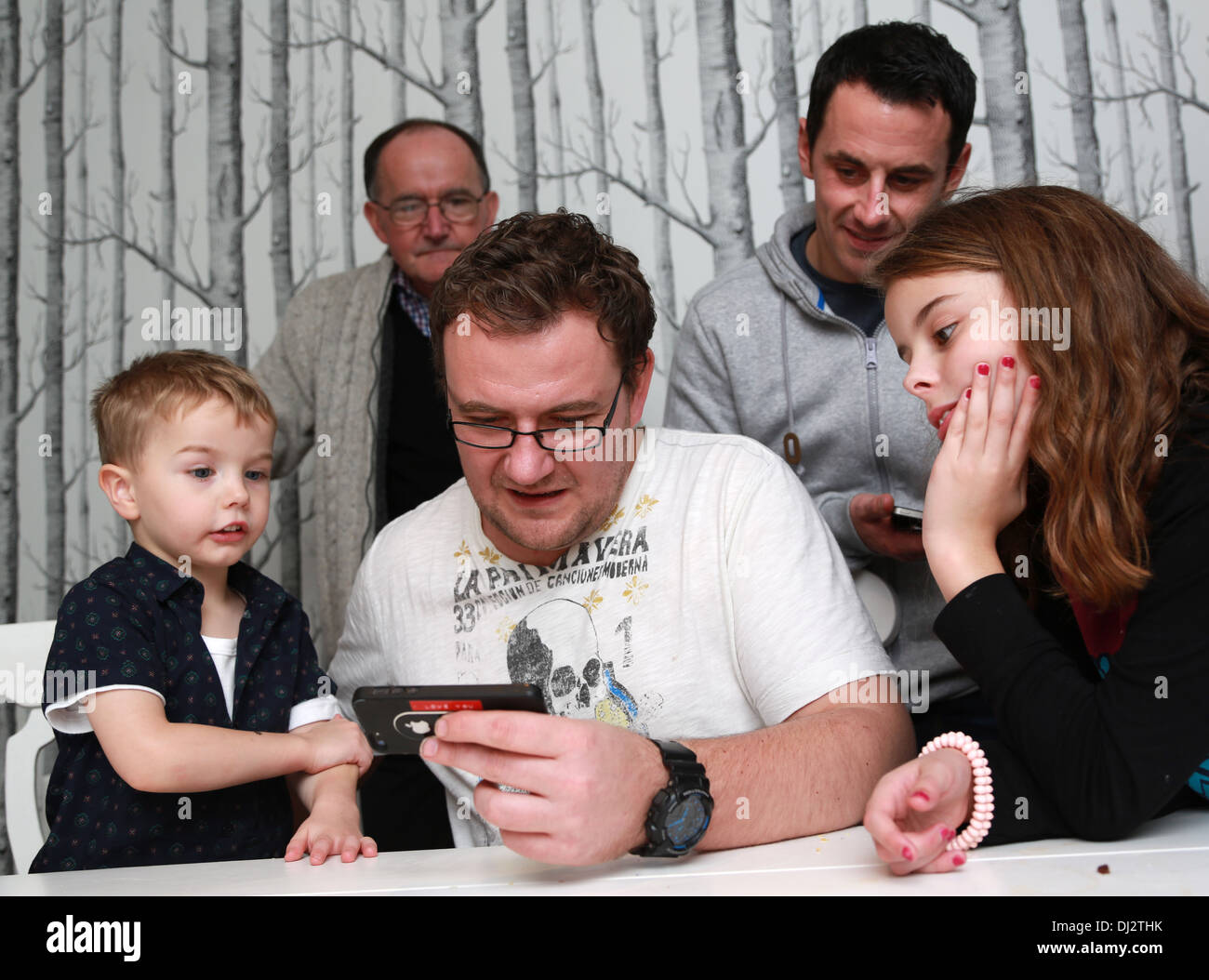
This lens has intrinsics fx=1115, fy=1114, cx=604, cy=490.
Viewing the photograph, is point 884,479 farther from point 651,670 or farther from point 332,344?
point 332,344

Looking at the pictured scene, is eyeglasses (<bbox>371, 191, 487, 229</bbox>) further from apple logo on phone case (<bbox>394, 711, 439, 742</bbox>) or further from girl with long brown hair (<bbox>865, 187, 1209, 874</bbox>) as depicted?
apple logo on phone case (<bbox>394, 711, 439, 742</bbox>)

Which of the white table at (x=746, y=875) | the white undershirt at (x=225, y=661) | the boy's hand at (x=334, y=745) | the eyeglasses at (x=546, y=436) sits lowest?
the white table at (x=746, y=875)

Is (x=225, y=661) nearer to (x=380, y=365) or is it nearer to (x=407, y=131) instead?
(x=380, y=365)

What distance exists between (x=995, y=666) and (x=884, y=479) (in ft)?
3.30

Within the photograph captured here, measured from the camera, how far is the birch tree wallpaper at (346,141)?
290 centimetres

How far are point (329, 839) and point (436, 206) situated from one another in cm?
177

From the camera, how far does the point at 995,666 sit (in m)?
1.17

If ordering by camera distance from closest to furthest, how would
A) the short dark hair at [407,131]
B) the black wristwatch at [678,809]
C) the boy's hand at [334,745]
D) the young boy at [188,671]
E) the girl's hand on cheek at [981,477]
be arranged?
the black wristwatch at [678,809] → the girl's hand on cheek at [981,477] → the young boy at [188,671] → the boy's hand at [334,745] → the short dark hair at [407,131]

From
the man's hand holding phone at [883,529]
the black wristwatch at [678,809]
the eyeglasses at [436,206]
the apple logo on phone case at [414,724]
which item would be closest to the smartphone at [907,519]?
the man's hand holding phone at [883,529]

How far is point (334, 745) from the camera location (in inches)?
61.5

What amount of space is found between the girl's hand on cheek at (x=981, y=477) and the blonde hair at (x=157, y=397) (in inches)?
39.2

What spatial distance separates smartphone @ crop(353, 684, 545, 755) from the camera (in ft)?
3.48

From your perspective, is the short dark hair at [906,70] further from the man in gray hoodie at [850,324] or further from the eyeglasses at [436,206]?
the eyeglasses at [436,206]

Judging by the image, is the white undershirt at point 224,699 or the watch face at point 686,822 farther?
the white undershirt at point 224,699
